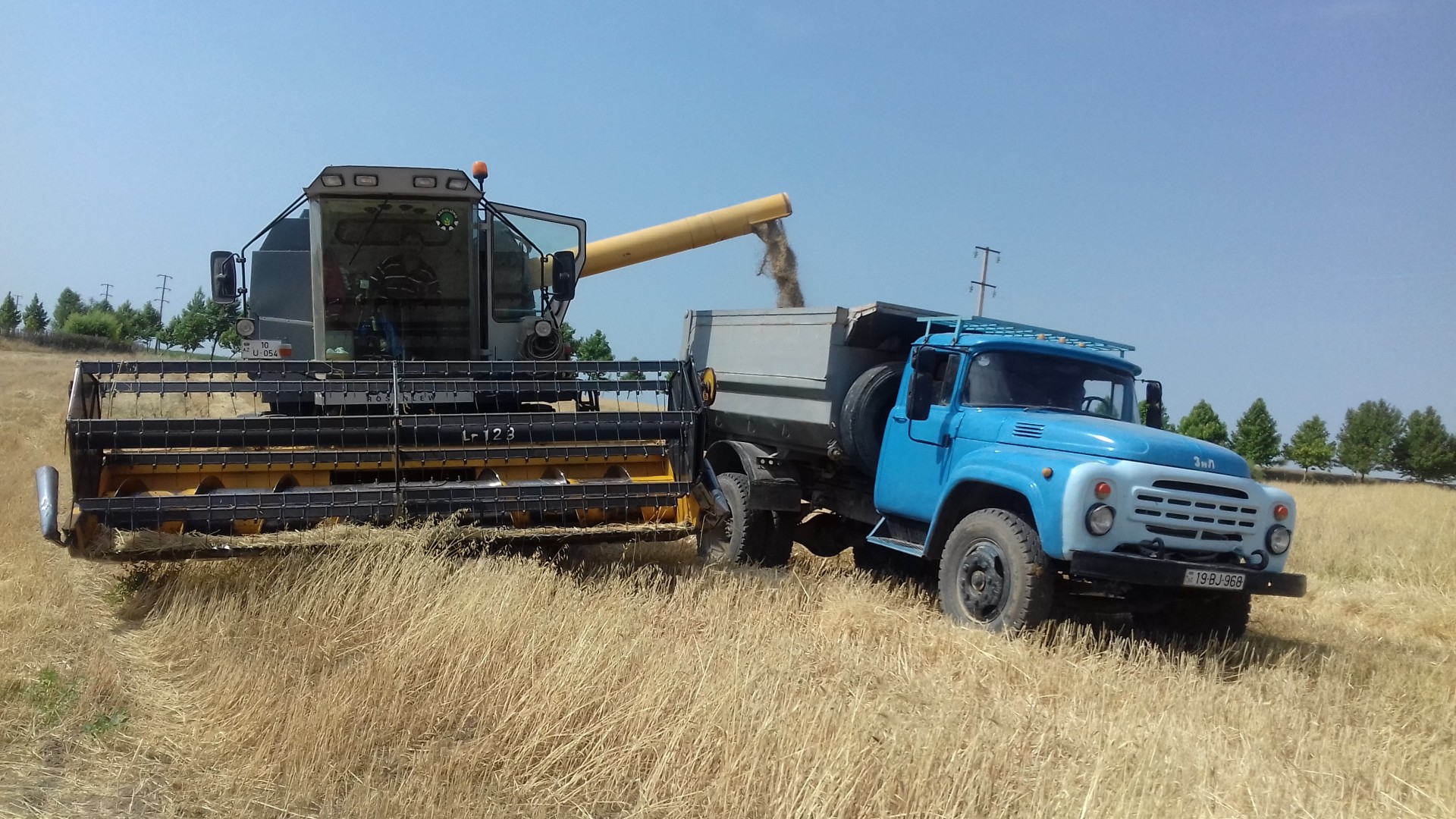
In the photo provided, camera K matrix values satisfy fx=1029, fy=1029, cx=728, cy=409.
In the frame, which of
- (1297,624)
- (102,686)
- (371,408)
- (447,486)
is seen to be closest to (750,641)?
(447,486)

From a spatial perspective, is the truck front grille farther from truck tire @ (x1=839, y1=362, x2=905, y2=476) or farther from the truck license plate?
truck tire @ (x1=839, y1=362, x2=905, y2=476)

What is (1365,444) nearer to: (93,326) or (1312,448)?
(1312,448)

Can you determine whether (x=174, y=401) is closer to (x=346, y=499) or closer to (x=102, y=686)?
(x=346, y=499)

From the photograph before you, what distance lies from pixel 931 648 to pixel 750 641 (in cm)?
121

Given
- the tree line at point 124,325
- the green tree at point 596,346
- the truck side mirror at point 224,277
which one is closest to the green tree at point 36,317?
the tree line at point 124,325

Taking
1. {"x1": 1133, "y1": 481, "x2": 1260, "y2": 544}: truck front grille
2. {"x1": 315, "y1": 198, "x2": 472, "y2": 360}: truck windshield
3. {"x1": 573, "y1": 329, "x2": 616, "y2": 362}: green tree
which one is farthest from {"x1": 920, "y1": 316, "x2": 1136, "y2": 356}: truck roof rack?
{"x1": 573, "y1": 329, "x2": 616, "y2": 362}: green tree

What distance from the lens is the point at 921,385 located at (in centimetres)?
772

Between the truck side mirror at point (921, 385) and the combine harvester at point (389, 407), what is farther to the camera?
the truck side mirror at point (921, 385)

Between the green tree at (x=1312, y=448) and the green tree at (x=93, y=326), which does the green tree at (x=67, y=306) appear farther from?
the green tree at (x=1312, y=448)

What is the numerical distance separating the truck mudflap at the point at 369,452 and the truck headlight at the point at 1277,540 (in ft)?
12.3

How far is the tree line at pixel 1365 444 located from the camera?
5978 centimetres

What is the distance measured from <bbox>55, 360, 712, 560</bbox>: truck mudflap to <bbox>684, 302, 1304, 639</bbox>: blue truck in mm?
894

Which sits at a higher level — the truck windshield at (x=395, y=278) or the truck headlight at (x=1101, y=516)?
the truck windshield at (x=395, y=278)

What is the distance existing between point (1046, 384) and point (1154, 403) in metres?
1.38
